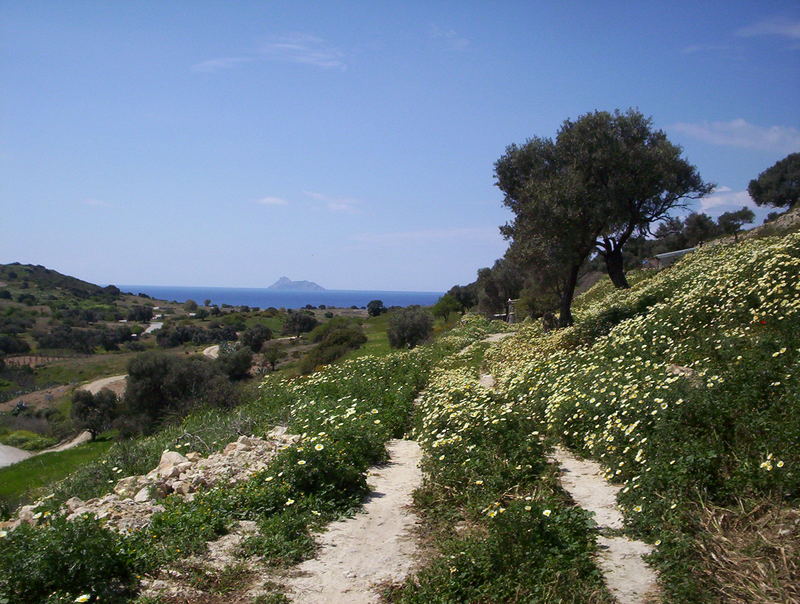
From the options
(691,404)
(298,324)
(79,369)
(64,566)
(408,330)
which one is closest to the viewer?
(64,566)

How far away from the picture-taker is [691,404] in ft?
19.7

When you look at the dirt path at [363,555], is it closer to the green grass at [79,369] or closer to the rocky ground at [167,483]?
the rocky ground at [167,483]

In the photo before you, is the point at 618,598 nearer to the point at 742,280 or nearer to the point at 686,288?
the point at 742,280

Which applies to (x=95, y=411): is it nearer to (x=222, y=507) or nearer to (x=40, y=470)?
(x=40, y=470)

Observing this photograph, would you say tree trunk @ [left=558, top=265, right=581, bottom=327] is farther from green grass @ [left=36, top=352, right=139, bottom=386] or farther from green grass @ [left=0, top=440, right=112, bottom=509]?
green grass @ [left=36, top=352, right=139, bottom=386]

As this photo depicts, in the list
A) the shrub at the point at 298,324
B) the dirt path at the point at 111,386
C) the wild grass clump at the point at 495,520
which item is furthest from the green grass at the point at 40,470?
the shrub at the point at 298,324

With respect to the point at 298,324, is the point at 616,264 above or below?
above

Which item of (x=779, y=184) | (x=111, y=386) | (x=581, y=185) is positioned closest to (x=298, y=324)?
(x=111, y=386)

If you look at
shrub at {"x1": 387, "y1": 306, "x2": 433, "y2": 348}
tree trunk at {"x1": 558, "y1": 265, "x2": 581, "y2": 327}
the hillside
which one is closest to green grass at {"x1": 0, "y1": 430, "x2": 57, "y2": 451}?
shrub at {"x1": 387, "y1": 306, "x2": 433, "y2": 348}

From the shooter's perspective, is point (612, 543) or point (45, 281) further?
point (45, 281)

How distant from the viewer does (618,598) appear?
164 inches

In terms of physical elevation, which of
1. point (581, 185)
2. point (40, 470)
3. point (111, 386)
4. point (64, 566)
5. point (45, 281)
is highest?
point (45, 281)

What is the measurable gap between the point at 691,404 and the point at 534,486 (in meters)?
1.75

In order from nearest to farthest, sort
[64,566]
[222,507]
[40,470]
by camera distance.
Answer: [64,566], [222,507], [40,470]
